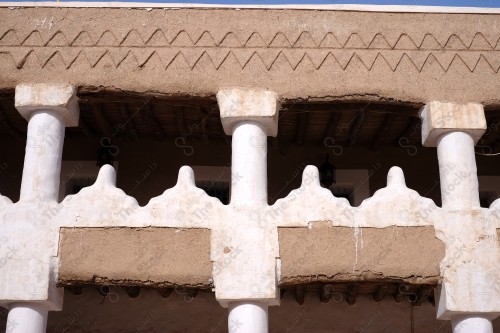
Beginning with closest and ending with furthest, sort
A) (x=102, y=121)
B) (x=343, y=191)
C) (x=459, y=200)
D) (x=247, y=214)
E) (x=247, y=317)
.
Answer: (x=247, y=317) → (x=247, y=214) → (x=459, y=200) → (x=102, y=121) → (x=343, y=191)

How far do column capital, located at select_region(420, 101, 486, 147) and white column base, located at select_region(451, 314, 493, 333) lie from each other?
6.19ft

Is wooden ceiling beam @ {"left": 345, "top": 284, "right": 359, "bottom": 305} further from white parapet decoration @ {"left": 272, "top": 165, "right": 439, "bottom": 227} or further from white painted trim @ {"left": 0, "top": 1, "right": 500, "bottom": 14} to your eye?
white painted trim @ {"left": 0, "top": 1, "right": 500, "bottom": 14}

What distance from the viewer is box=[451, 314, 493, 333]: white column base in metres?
6.96

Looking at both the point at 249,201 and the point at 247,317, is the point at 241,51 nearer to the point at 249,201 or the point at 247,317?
the point at 249,201

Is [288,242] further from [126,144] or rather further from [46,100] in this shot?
[126,144]

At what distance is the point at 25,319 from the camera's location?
694 centimetres

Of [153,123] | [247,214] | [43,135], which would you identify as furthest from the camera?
[153,123]

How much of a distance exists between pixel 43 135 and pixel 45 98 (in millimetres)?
388

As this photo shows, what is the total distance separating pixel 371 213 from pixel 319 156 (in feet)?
9.43

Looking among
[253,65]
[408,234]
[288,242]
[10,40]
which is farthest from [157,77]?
[408,234]

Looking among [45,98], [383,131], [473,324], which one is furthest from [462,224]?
[45,98]

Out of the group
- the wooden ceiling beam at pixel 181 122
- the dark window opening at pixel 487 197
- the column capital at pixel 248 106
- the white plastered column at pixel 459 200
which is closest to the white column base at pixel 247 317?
the white plastered column at pixel 459 200

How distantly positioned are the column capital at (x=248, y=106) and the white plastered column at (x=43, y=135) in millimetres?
1598

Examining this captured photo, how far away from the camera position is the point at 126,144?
1009 cm
